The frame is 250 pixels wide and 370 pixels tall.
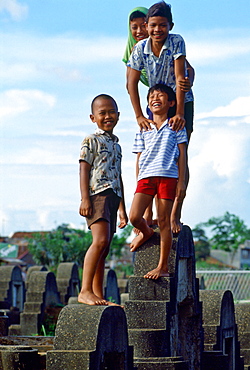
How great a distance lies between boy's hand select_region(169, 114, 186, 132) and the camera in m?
7.97

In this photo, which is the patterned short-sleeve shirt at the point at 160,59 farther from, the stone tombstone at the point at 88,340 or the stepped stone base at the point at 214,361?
the stepped stone base at the point at 214,361

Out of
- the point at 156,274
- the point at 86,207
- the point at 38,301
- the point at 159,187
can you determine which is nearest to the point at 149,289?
the point at 156,274

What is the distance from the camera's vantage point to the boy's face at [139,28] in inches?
337

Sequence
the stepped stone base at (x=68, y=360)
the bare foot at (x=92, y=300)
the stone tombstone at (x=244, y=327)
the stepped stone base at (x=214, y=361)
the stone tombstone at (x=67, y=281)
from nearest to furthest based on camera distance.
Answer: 1. the stepped stone base at (x=68, y=360)
2. the bare foot at (x=92, y=300)
3. the stepped stone base at (x=214, y=361)
4. the stone tombstone at (x=244, y=327)
5. the stone tombstone at (x=67, y=281)

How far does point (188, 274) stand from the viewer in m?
8.67

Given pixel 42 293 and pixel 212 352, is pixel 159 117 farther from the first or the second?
pixel 42 293

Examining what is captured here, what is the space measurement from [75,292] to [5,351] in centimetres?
1508

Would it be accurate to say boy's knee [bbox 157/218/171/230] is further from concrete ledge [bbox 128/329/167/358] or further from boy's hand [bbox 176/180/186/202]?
concrete ledge [bbox 128/329/167/358]

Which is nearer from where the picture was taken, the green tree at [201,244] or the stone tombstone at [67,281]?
the stone tombstone at [67,281]

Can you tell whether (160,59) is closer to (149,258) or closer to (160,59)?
(160,59)

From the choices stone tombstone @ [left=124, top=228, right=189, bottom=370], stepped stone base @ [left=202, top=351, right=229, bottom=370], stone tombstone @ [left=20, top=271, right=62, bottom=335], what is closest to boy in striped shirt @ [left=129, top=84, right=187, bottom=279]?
stone tombstone @ [left=124, top=228, right=189, bottom=370]

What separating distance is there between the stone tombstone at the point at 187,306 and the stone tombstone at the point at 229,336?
101 centimetres

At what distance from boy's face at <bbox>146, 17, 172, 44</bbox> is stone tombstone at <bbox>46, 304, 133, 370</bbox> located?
3059mm

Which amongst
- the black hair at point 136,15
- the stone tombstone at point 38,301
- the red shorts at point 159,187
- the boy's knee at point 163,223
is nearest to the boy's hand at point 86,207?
the red shorts at point 159,187
